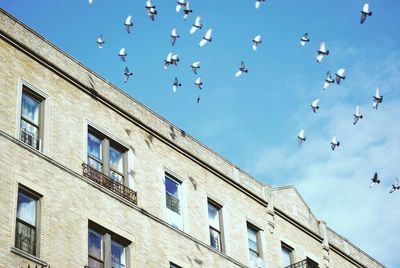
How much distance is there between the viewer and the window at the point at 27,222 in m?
28.9

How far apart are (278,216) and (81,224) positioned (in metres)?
12.2

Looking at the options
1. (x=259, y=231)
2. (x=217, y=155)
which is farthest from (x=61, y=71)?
(x=259, y=231)

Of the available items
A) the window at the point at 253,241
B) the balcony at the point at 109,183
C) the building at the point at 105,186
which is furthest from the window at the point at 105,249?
the window at the point at 253,241

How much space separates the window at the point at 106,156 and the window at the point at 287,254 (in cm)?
911

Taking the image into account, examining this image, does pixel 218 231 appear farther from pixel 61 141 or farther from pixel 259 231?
pixel 61 141

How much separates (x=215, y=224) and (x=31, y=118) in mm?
9181

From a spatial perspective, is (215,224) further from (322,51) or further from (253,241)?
(322,51)

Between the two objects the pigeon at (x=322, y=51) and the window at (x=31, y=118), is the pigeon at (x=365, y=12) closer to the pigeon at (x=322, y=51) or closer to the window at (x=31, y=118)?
the pigeon at (x=322, y=51)

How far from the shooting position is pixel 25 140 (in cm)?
3109

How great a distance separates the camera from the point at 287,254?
40.9 meters

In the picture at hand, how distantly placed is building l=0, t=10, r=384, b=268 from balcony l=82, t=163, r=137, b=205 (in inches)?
1.8

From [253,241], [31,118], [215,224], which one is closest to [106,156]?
[31,118]

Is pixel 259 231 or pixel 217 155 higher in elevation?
pixel 217 155

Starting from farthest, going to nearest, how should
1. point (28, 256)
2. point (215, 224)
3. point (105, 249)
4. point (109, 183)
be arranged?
point (215, 224), point (109, 183), point (105, 249), point (28, 256)
